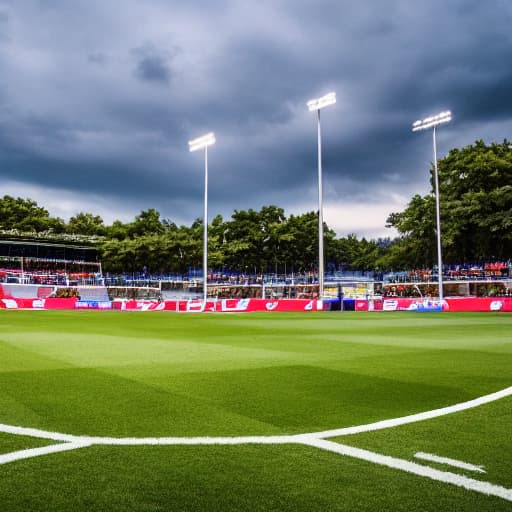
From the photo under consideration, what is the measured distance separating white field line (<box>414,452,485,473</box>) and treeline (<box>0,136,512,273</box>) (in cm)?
5652

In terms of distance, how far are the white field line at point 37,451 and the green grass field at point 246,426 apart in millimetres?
83

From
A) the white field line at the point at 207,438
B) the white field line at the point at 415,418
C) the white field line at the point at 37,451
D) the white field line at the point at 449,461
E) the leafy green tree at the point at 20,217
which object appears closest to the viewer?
the white field line at the point at 449,461

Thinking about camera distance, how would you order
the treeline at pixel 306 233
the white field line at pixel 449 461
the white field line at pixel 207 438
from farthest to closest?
the treeline at pixel 306 233
the white field line at pixel 207 438
the white field line at pixel 449 461

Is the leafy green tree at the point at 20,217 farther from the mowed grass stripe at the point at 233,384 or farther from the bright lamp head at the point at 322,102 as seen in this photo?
the mowed grass stripe at the point at 233,384

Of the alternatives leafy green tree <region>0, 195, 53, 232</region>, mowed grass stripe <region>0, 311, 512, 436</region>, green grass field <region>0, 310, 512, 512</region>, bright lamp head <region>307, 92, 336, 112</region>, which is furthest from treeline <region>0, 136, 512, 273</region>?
green grass field <region>0, 310, 512, 512</region>

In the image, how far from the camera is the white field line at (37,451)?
4207mm

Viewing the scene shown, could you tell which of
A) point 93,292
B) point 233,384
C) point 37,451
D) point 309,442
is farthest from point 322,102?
point 37,451

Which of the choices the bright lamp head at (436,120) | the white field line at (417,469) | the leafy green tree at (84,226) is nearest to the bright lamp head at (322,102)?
the bright lamp head at (436,120)

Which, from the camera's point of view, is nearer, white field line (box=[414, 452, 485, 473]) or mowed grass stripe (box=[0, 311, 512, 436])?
white field line (box=[414, 452, 485, 473])

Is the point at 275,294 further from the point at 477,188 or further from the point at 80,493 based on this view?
the point at 80,493

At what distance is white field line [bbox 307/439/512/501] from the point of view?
3.52 m

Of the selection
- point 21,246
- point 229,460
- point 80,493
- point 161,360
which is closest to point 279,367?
point 161,360

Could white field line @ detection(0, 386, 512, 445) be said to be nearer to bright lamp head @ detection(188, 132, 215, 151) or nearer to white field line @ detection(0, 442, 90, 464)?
white field line @ detection(0, 442, 90, 464)

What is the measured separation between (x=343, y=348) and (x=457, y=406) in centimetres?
667
